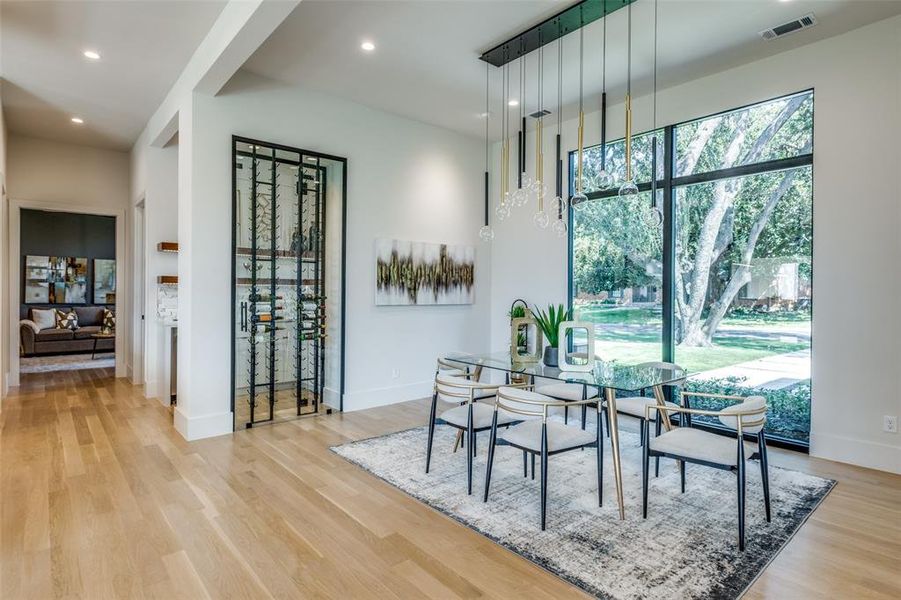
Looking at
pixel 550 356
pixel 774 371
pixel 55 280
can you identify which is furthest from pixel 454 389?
pixel 55 280

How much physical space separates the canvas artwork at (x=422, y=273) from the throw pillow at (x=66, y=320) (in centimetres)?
714

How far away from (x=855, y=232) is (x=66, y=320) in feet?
37.4

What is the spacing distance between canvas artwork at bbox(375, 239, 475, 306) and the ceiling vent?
3567mm

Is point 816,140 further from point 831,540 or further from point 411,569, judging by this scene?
point 411,569

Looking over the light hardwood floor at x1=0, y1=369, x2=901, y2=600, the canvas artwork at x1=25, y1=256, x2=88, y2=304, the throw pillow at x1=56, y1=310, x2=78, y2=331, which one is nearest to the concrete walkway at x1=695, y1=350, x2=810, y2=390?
the light hardwood floor at x1=0, y1=369, x2=901, y2=600

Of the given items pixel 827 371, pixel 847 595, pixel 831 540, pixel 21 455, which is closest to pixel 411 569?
pixel 847 595

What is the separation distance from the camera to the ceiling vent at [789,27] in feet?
11.4

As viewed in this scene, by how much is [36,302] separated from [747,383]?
1183cm

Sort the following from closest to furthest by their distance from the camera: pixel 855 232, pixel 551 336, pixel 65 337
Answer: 1. pixel 551 336
2. pixel 855 232
3. pixel 65 337

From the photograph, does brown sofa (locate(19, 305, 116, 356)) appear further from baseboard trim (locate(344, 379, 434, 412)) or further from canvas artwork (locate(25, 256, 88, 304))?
baseboard trim (locate(344, 379, 434, 412))

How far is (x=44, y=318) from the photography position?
29.5ft

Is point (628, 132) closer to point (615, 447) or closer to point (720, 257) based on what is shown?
point (615, 447)

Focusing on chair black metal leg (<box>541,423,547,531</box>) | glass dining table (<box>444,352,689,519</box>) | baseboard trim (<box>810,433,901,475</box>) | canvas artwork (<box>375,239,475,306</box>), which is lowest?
baseboard trim (<box>810,433,901,475</box>)

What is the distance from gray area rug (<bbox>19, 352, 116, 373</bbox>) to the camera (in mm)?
7410
